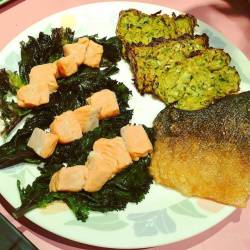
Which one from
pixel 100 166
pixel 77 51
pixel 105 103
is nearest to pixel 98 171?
pixel 100 166

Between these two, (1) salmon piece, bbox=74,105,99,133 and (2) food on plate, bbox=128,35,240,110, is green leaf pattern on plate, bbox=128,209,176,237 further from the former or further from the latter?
(2) food on plate, bbox=128,35,240,110

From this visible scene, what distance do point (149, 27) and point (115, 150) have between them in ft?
3.38

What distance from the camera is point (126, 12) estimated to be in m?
3.04

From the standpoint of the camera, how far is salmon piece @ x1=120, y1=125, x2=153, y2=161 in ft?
7.79

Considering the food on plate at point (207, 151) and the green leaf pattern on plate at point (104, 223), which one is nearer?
the green leaf pattern on plate at point (104, 223)

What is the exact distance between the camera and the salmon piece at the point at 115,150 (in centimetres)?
232

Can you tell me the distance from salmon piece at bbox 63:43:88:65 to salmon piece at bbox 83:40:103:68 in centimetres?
3

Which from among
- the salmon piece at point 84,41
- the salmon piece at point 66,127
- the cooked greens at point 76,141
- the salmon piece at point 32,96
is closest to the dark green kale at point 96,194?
the cooked greens at point 76,141

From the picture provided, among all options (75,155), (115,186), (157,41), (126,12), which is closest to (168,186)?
(115,186)

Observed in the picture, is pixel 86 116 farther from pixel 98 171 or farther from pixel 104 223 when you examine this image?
pixel 104 223

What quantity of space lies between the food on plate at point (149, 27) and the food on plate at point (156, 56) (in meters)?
0.11

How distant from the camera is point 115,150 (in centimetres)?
234

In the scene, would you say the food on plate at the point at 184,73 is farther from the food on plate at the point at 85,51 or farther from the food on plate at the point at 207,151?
the food on plate at the point at 85,51

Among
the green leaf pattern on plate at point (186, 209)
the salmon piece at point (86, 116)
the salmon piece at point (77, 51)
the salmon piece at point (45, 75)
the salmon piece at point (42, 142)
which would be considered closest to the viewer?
the green leaf pattern on plate at point (186, 209)
